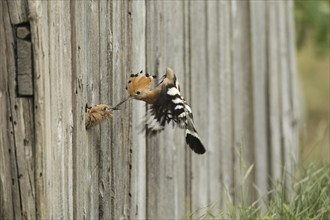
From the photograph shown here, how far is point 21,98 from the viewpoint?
288cm

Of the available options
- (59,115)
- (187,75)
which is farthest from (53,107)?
(187,75)

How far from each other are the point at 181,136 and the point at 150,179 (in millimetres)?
448

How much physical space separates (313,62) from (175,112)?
10115 millimetres

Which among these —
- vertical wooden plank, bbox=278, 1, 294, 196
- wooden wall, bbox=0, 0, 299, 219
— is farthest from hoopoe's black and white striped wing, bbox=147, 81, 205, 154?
vertical wooden plank, bbox=278, 1, 294, 196

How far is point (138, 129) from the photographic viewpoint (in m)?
3.79

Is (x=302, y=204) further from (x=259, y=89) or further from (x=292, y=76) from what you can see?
(x=292, y=76)

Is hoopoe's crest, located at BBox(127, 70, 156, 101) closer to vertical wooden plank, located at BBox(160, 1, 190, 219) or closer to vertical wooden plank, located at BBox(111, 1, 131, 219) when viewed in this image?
vertical wooden plank, located at BBox(111, 1, 131, 219)

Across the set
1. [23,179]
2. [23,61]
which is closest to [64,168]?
[23,179]

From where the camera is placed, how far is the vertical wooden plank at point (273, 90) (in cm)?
559

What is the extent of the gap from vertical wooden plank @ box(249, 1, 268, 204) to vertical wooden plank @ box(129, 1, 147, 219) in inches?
64.0

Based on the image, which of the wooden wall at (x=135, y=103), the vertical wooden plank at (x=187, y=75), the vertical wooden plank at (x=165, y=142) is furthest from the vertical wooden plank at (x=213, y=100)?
the vertical wooden plank at (x=165, y=142)

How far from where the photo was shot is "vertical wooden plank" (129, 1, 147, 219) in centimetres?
372

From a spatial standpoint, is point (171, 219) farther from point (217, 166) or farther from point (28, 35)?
point (28, 35)

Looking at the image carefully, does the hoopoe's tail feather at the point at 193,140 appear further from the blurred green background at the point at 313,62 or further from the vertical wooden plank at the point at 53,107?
the blurred green background at the point at 313,62
